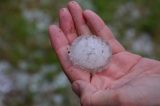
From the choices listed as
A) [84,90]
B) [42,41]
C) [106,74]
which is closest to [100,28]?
[106,74]

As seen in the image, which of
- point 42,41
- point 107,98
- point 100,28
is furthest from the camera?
point 42,41

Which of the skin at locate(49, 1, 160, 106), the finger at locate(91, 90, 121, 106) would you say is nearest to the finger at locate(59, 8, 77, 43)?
the skin at locate(49, 1, 160, 106)

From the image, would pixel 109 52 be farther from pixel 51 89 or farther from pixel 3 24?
pixel 3 24

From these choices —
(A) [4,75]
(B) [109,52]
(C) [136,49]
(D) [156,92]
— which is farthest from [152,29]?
(D) [156,92]

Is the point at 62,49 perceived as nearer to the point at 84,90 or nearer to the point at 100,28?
the point at 100,28

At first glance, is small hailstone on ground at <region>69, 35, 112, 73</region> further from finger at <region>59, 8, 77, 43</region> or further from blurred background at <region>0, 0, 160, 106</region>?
blurred background at <region>0, 0, 160, 106</region>

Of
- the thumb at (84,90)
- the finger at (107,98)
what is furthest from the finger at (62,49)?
the finger at (107,98)
